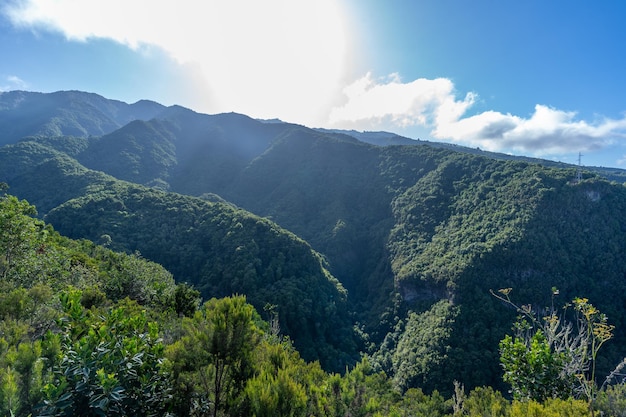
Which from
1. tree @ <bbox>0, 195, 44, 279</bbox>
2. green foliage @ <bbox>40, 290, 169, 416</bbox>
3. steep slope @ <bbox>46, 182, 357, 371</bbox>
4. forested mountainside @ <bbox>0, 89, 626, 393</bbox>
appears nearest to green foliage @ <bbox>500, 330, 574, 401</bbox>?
green foliage @ <bbox>40, 290, 169, 416</bbox>

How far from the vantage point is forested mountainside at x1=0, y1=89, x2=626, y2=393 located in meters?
61.3

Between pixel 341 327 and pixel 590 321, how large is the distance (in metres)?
65.2

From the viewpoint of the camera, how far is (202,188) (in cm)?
15012

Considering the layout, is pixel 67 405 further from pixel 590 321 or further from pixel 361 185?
pixel 361 185

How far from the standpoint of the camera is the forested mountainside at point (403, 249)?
201ft

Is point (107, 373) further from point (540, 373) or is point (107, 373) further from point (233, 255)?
point (233, 255)

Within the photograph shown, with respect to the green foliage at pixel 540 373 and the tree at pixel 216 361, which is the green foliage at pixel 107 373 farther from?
the green foliage at pixel 540 373

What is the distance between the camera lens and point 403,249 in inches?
3666

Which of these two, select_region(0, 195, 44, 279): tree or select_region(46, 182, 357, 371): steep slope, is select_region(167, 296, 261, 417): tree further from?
select_region(46, 182, 357, 371): steep slope

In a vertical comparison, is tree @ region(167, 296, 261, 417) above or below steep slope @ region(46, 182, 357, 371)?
above

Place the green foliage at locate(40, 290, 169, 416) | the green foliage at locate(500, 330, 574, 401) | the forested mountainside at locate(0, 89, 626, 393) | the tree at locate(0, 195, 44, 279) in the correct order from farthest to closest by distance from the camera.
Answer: the forested mountainside at locate(0, 89, 626, 393), the tree at locate(0, 195, 44, 279), the green foliage at locate(500, 330, 574, 401), the green foliage at locate(40, 290, 169, 416)

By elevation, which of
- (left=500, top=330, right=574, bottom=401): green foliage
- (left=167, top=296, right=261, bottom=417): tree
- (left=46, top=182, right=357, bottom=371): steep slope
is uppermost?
(left=167, top=296, right=261, bottom=417): tree

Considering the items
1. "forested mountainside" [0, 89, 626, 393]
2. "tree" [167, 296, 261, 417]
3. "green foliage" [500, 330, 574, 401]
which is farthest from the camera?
"forested mountainside" [0, 89, 626, 393]

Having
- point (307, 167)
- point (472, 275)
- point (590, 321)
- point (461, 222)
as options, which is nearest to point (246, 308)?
point (590, 321)
